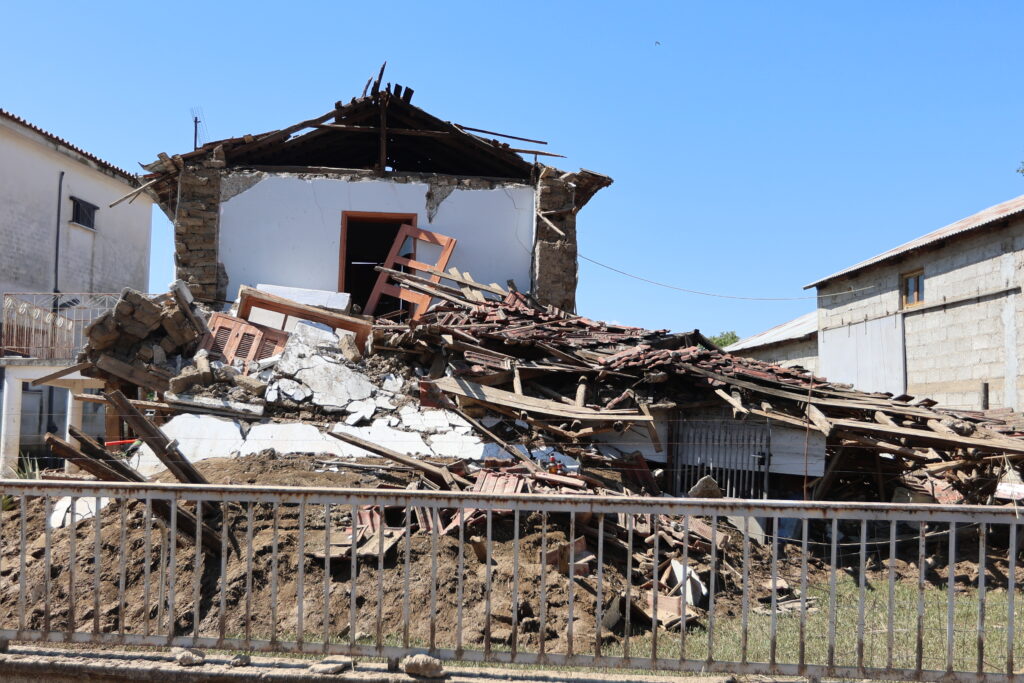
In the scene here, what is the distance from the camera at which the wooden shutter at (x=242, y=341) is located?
12.3 metres

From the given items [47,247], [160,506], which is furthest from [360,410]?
[47,247]

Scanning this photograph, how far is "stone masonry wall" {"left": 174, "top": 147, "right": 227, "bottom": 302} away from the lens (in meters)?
15.3

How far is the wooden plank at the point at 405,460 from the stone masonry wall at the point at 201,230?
6.91 m

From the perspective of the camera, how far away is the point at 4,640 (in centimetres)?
446

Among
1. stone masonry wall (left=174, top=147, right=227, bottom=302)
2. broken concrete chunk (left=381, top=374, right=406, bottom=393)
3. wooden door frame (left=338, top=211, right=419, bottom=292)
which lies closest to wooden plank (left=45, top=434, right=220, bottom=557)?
broken concrete chunk (left=381, top=374, right=406, bottom=393)

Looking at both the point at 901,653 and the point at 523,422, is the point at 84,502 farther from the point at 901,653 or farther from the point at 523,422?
the point at 901,653

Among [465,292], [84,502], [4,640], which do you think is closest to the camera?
[4,640]

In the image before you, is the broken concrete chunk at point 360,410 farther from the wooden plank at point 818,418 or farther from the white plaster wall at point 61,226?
the white plaster wall at point 61,226

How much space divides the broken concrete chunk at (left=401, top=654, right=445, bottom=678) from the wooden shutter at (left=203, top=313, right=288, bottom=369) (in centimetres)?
888

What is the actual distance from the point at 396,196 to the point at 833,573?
1324 cm

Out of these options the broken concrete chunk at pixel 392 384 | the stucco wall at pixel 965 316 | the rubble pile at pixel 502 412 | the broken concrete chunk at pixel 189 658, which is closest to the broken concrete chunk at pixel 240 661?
the broken concrete chunk at pixel 189 658

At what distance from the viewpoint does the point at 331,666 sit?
4.18 meters

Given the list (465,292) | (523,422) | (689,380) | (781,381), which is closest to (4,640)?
(523,422)

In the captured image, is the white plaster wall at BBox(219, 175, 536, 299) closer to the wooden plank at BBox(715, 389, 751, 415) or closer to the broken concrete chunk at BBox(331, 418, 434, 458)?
the broken concrete chunk at BBox(331, 418, 434, 458)
